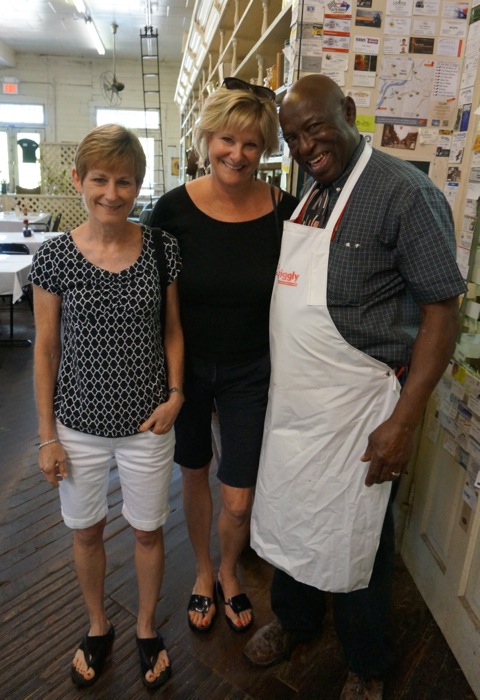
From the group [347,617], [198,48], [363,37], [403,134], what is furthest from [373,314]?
[198,48]

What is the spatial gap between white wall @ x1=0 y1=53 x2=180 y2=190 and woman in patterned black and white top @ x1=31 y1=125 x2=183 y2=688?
1215 cm

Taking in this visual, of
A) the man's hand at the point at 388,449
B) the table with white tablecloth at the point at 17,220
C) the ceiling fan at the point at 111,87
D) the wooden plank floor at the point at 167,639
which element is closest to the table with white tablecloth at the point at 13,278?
the wooden plank floor at the point at 167,639

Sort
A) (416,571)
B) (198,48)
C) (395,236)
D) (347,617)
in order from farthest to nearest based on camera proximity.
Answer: (198,48) → (416,571) → (347,617) → (395,236)

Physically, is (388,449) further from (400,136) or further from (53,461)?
(400,136)

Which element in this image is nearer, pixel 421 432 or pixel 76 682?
pixel 76 682

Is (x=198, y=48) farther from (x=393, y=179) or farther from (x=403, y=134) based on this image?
(x=393, y=179)

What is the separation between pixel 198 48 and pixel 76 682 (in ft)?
22.6

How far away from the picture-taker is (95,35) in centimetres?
978

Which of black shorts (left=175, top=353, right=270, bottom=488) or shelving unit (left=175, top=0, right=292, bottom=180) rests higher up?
shelving unit (left=175, top=0, right=292, bottom=180)

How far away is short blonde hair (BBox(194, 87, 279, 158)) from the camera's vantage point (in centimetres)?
150

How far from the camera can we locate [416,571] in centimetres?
214

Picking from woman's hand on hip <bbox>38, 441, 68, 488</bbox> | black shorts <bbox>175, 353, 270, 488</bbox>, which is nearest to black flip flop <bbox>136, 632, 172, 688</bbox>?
black shorts <bbox>175, 353, 270, 488</bbox>

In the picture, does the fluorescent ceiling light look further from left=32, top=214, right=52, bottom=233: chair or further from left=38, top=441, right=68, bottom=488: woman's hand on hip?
Answer: left=38, top=441, right=68, bottom=488: woman's hand on hip

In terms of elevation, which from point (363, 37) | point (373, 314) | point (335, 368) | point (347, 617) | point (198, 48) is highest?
point (198, 48)
